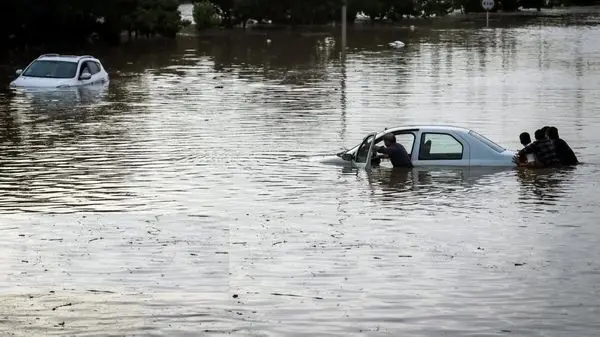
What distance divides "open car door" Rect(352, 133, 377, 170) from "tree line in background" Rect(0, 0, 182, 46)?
4109 centimetres

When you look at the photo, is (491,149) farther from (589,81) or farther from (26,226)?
(589,81)

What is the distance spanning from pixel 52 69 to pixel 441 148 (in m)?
24.3

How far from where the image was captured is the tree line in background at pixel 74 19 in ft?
221

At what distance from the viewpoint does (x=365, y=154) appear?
2742 cm

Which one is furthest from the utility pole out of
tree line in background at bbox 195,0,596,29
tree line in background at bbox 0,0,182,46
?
tree line in background at bbox 0,0,182,46

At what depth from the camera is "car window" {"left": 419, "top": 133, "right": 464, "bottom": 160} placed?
86.8ft

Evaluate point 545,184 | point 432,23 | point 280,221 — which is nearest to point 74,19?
point 432,23

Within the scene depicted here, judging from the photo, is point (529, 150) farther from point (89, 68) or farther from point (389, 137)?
point (89, 68)

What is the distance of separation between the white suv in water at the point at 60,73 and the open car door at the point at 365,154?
20.8m

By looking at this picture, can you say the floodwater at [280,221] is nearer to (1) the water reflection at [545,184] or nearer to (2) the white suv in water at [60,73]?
(1) the water reflection at [545,184]

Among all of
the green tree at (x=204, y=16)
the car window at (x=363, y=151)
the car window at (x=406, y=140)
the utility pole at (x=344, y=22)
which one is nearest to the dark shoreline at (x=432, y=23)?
the green tree at (x=204, y=16)

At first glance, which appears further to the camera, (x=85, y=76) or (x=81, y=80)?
(x=85, y=76)

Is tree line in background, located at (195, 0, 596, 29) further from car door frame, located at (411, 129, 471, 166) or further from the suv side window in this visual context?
car door frame, located at (411, 129, 471, 166)

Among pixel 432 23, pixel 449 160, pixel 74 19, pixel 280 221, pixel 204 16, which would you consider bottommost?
pixel 432 23
